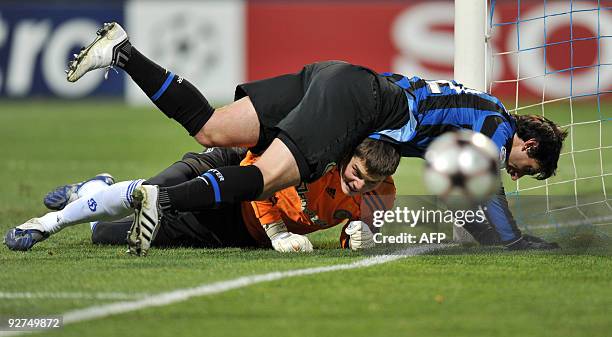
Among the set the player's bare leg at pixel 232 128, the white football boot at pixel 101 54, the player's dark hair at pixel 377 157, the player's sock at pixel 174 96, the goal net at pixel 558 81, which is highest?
the white football boot at pixel 101 54

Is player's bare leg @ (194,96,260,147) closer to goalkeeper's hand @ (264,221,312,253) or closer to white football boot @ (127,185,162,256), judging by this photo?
goalkeeper's hand @ (264,221,312,253)

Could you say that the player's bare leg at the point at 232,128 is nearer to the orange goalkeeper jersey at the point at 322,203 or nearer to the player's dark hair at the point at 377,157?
the orange goalkeeper jersey at the point at 322,203

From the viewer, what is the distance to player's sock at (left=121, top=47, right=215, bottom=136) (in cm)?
598

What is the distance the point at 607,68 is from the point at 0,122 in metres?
9.25

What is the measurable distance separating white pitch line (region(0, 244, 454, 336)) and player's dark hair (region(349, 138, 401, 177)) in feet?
1.50

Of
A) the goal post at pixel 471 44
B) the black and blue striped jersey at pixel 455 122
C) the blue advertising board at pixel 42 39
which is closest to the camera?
the black and blue striped jersey at pixel 455 122

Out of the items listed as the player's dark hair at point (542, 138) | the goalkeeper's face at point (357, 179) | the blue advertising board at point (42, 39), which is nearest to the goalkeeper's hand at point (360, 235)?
the goalkeeper's face at point (357, 179)

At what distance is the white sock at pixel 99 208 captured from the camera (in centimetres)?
555

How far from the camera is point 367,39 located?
19312 mm

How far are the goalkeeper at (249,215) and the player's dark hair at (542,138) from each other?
2.56 ft

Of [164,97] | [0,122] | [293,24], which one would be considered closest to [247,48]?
[293,24]

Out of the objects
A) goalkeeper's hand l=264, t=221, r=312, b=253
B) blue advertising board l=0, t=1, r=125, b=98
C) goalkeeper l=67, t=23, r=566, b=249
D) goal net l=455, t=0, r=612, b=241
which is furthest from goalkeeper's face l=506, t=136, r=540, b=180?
blue advertising board l=0, t=1, r=125, b=98

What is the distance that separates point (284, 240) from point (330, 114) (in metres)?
0.77

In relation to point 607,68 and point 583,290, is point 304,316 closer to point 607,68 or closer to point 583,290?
point 583,290
